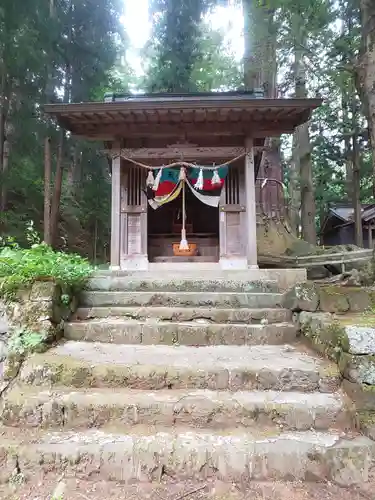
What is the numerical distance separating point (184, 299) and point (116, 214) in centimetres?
324

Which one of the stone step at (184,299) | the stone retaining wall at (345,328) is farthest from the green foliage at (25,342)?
the stone retaining wall at (345,328)

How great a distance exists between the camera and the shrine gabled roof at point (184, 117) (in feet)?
19.9

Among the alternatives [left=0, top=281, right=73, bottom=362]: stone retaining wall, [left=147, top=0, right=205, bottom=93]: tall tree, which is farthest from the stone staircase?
[left=147, top=0, right=205, bottom=93]: tall tree

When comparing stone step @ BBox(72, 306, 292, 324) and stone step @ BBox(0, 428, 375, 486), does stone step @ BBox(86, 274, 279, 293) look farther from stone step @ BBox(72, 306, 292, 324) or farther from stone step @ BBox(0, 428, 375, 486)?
stone step @ BBox(0, 428, 375, 486)

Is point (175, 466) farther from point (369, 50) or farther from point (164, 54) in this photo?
point (164, 54)

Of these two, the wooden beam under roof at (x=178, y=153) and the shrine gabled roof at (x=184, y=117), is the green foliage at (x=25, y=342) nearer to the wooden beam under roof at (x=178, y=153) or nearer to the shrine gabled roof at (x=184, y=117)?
the shrine gabled roof at (x=184, y=117)

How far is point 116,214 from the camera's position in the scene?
6.88 meters

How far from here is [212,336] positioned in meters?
3.67

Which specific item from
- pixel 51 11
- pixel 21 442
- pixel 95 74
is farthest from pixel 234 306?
pixel 51 11

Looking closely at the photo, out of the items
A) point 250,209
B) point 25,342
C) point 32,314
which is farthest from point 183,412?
point 250,209

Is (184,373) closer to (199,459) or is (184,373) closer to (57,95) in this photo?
(199,459)

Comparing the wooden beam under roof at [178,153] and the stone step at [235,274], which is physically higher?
the wooden beam under roof at [178,153]

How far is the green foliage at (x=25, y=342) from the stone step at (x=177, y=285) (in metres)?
1.45

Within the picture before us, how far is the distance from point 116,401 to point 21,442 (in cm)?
70
